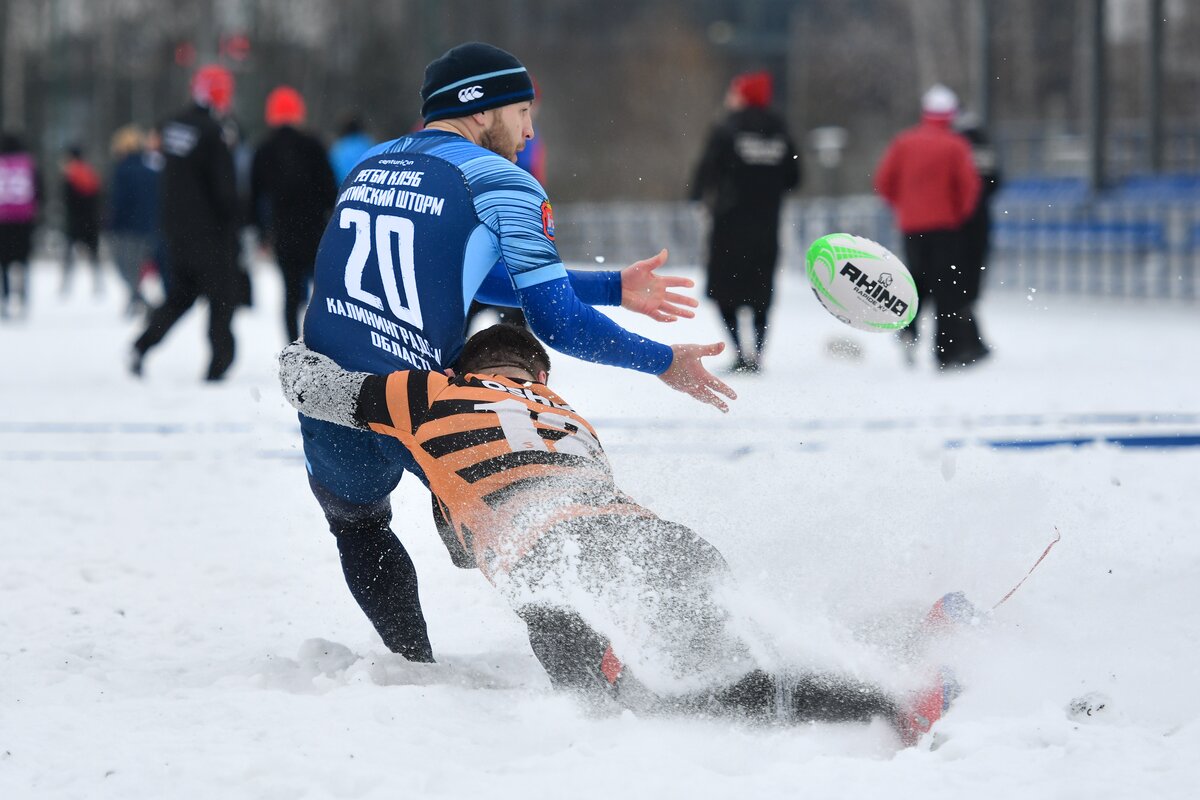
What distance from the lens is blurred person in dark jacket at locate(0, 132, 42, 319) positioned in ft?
47.1

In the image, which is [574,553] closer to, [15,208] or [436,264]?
[436,264]

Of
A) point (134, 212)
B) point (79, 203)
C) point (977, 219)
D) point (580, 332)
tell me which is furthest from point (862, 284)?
point (79, 203)

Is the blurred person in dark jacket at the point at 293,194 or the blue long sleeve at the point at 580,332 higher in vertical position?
the blurred person in dark jacket at the point at 293,194

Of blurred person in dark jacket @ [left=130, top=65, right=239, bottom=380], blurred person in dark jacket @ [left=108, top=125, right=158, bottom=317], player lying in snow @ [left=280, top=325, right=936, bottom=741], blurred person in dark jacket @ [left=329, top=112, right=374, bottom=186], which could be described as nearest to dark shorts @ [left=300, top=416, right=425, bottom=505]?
player lying in snow @ [left=280, top=325, right=936, bottom=741]

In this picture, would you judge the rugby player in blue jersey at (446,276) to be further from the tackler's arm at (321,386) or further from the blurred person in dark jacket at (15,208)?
the blurred person in dark jacket at (15,208)

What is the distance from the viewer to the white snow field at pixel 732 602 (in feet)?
9.68

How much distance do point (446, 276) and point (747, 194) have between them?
23.2 feet

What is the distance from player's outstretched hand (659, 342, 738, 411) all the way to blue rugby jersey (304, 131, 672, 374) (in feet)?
0.12

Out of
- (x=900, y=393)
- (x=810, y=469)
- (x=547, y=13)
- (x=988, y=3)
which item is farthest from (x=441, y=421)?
(x=547, y=13)

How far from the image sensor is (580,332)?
133 inches

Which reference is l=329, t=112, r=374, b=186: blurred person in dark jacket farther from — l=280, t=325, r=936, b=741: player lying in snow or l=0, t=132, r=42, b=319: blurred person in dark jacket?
l=280, t=325, r=936, b=741: player lying in snow

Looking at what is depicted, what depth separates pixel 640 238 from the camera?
2430cm

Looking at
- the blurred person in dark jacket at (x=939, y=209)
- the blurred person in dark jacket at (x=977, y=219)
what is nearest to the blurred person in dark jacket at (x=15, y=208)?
the blurred person in dark jacket at (x=939, y=209)

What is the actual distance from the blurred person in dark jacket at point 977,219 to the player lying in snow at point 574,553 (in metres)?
7.84
